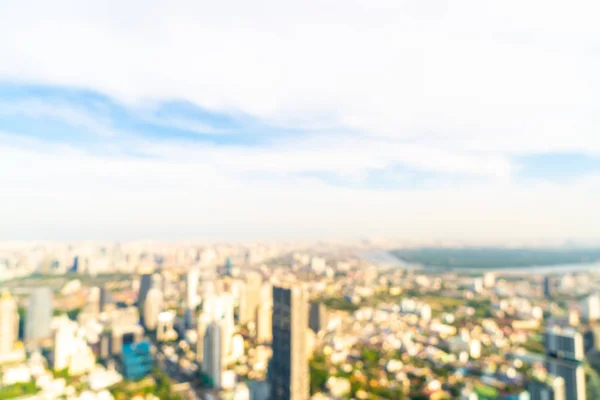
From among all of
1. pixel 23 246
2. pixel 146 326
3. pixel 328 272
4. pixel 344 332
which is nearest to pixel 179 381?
pixel 146 326

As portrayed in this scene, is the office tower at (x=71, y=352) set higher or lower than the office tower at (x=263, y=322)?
lower

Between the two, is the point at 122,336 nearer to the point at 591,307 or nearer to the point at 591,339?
the point at 591,339

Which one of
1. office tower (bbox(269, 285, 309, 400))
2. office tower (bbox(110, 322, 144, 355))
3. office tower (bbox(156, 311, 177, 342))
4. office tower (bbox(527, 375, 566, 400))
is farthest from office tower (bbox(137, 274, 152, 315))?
office tower (bbox(527, 375, 566, 400))

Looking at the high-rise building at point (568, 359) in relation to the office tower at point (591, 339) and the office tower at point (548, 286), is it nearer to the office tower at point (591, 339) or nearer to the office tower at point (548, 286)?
the office tower at point (591, 339)

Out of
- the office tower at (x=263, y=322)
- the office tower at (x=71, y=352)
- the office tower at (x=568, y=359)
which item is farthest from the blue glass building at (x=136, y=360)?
the office tower at (x=568, y=359)

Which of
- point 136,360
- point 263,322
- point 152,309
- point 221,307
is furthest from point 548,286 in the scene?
point 152,309

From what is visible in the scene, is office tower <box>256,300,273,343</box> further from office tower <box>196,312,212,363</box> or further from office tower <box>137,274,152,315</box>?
office tower <box>137,274,152,315</box>

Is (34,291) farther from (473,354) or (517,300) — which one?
(517,300)
